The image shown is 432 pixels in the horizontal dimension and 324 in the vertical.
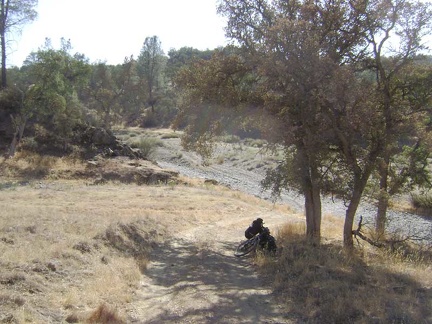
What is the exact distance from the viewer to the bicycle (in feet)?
39.4

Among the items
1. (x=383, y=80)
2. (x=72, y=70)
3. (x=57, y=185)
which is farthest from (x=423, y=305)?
(x=72, y=70)

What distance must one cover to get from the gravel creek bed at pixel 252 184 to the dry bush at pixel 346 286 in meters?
9.11

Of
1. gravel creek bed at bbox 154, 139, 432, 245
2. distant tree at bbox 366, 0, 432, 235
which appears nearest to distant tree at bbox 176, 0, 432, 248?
distant tree at bbox 366, 0, 432, 235

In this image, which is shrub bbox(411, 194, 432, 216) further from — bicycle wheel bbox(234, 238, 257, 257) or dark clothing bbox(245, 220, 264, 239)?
bicycle wheel bbox(234, 238, 257, 257)

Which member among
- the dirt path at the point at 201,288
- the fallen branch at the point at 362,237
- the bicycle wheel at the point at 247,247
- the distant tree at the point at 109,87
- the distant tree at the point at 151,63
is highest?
the distant tree at the point at 151,63

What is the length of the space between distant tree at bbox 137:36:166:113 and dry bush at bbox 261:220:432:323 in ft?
238

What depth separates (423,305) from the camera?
23.3 ft

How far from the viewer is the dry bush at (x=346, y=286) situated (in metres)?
6.87

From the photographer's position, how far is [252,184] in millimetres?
37125

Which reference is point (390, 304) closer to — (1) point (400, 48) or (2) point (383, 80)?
(2) point (383, 80)

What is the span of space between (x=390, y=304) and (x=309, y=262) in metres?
2.99

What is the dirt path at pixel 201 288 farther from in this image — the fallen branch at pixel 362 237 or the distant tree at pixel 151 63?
the distant tree at pixel 151 63

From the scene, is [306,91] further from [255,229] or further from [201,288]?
[201,288]

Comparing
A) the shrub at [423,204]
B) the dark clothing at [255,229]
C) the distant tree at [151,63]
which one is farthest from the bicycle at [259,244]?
the distant tree at [151,63]
